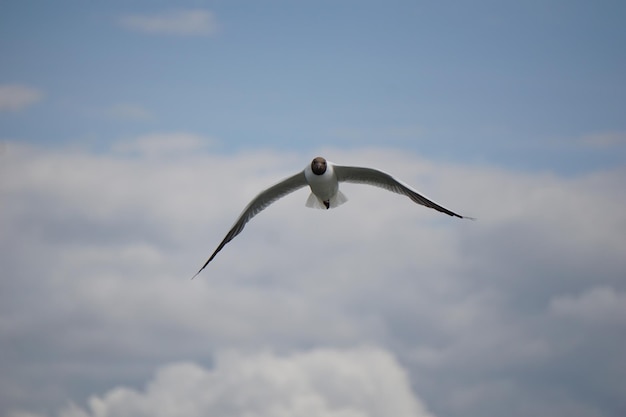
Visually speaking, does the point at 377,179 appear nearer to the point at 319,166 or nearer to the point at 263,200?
the point at 319,166

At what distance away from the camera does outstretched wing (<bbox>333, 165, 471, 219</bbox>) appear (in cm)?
2606

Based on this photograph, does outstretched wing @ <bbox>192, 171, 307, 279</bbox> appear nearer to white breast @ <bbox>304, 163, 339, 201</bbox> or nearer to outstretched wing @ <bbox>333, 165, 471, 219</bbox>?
white breast @ <bbox>304, 163, 339, 201</bbox>

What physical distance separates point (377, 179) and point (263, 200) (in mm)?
3660

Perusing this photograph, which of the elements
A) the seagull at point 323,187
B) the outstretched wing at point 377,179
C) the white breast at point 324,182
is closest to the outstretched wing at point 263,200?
the seagull at point 323,187

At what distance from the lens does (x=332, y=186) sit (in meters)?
26.8

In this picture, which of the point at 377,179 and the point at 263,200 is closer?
Result: the point at 377,179

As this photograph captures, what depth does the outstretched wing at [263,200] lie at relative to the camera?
27.8 metres

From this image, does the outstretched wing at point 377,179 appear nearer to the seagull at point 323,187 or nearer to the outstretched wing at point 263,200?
the seagull at point 323,187

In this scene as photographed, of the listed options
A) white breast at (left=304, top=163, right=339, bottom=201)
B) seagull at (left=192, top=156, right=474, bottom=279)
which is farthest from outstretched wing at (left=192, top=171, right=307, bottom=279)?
white breast at (left=304, top=163, right=339, bottom=201)

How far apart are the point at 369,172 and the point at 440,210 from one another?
2518 millimetres

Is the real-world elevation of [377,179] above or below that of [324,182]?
above

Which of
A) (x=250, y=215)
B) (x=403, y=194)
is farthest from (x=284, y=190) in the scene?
(x=403, y=194)

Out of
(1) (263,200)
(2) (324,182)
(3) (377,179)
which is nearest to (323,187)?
(2) (324,182)

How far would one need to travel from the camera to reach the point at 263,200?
93.2ft
